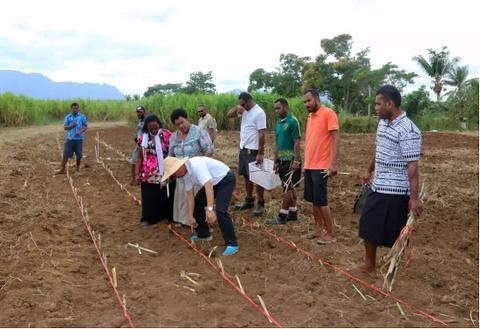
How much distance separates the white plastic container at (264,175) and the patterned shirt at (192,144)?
749 millimetres

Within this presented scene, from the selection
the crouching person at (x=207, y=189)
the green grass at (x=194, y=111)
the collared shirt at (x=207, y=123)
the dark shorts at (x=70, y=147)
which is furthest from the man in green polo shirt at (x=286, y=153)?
the green grass at (x=194, y=111)

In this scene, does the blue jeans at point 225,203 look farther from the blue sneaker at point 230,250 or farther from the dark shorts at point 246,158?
the dark shorts at point 246,158

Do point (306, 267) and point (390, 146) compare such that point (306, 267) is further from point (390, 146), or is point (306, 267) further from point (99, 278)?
point (99, 278)

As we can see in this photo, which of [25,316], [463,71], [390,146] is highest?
[463,71]

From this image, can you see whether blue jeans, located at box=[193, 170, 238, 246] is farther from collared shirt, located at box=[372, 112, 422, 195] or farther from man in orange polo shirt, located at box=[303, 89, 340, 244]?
collared shirt, located at box=[372, 112, 422, 195]

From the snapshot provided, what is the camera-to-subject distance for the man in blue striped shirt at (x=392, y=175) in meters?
3.56

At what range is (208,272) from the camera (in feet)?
13.7

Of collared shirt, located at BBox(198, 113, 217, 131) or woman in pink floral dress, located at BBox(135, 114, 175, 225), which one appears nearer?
woman in pink floral dress, located at BBox(135, 114, 175, 225)

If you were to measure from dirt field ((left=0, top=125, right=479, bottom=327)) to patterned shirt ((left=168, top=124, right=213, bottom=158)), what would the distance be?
0.93 m

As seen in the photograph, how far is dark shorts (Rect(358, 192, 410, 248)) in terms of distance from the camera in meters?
3.74

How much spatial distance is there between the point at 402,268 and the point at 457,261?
66cm

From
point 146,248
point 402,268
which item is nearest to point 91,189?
point 146,248

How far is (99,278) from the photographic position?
161 inches

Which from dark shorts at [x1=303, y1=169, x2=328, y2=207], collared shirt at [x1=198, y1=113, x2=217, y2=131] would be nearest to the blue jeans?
dark shorts at [x1=303, y1=169, x2=328, y2=207]
